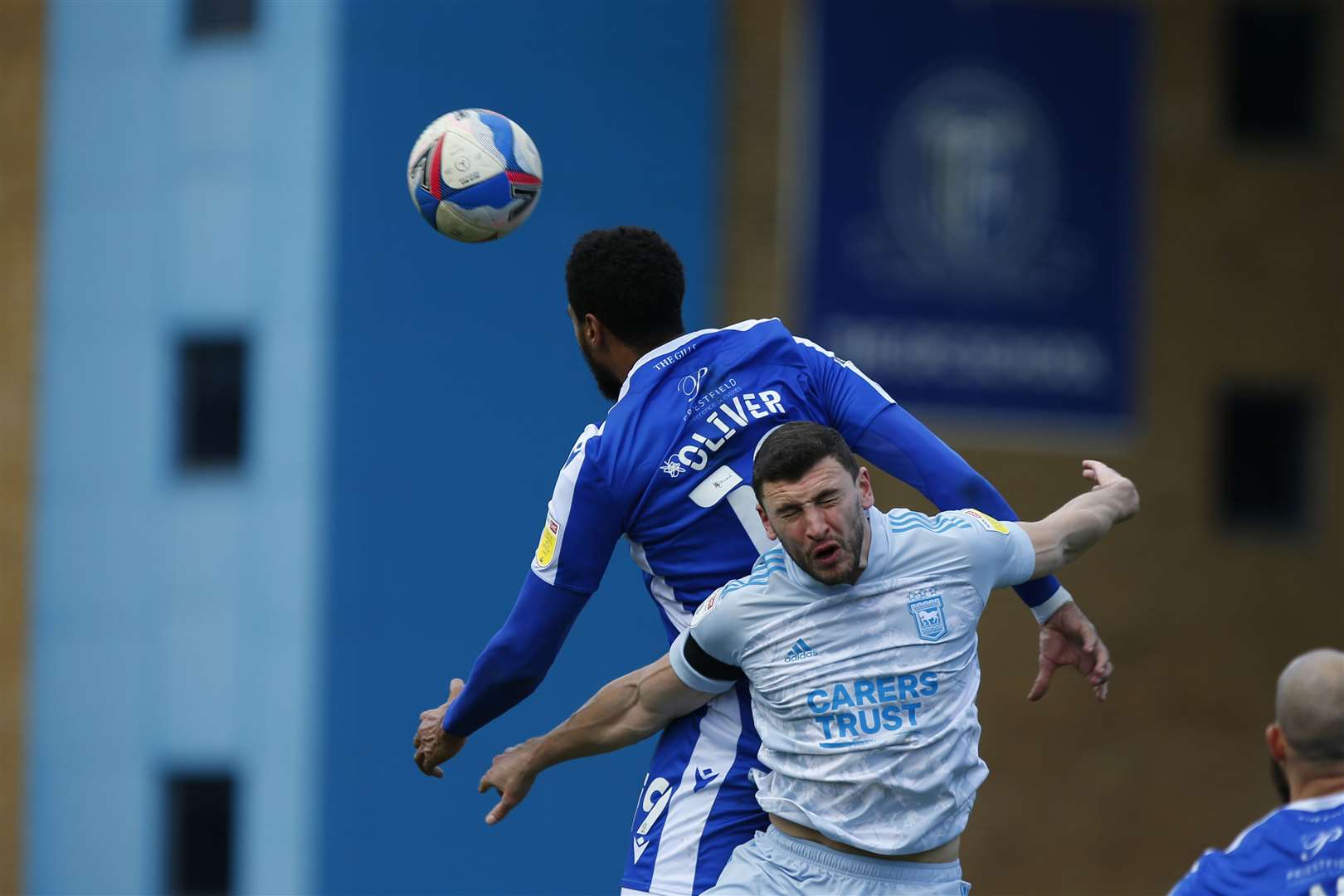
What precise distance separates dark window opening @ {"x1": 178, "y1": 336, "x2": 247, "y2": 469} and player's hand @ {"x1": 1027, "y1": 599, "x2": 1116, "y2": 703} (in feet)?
44.0

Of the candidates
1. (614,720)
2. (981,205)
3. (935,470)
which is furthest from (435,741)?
(981,205)

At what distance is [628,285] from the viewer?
540 centimetres

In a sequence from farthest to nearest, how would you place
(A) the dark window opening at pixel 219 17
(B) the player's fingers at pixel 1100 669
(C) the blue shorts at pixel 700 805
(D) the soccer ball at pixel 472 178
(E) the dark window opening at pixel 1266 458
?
(E) the dark window opening at pixel 1266 458, (A) the dark window opening at pixel 219 17, (D) the soccer ball at pixel 472 178, (B) the player's fingers at pixel 1100 669, (C) the blue shorts at pixel 700 805

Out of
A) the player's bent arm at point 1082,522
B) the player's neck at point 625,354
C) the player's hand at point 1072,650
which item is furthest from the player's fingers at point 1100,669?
the player's neck at point 625,354

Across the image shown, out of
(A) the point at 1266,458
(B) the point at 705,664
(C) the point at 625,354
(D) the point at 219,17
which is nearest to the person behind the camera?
(B) the point at 705,664

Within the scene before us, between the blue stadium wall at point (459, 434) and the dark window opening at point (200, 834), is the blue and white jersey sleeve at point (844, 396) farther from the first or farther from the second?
the dark window opening at point (200, 834)

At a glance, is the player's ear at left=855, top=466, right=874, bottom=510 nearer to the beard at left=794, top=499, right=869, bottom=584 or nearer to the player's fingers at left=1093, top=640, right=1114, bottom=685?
the beard at left=794, top=499, right=869, bottom=584

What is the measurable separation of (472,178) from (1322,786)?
3062mm

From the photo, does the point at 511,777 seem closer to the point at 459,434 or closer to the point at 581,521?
the point at 581,521

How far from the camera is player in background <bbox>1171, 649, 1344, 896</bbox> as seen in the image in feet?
15.8

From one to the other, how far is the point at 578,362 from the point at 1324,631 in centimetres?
813

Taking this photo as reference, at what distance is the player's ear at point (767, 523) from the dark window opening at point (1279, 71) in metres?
16.6

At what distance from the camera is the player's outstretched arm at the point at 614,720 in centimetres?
512

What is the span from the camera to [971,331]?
18906 millimetres
